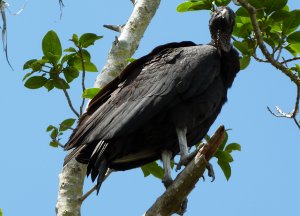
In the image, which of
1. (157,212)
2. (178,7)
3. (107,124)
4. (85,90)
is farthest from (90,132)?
(178,7)

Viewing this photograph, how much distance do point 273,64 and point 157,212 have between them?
1.93 m

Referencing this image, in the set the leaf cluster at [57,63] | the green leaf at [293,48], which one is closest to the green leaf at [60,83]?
the leaf cluster at [57,63]

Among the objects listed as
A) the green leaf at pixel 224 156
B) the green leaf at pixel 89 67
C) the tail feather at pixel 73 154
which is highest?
the green leaf at pixel 89 67

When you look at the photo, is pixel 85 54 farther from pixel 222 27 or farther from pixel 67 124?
pixel 222 27

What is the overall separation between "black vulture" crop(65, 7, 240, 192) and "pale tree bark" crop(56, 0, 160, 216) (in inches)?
9.3

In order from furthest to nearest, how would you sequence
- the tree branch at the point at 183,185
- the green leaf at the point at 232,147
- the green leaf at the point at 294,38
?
1. the green leaf at the point at 294,38
2. the green leaf at the point at 232,147
3. the tree branch at the point at 183,185

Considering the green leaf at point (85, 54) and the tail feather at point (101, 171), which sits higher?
the green leaf at point (85, 54)

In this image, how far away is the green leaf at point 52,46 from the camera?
600cm

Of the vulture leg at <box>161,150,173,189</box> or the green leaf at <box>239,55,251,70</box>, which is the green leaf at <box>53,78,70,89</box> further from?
the green leaf at <box>239,55,251,70</box>

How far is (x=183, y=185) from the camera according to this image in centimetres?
472

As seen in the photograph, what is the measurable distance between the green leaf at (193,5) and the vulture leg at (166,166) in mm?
1240

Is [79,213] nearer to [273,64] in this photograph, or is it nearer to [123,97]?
[123,97]

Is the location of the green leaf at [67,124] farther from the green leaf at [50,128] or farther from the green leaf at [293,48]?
the green leaf at [293,48]

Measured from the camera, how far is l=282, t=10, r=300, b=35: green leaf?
6.01 m
